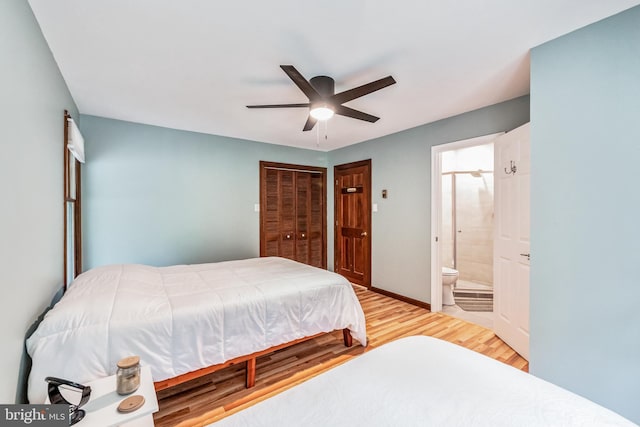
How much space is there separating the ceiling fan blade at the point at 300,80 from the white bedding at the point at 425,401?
5.60 feet

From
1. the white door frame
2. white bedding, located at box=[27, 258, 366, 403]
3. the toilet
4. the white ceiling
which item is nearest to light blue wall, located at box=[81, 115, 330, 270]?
the white ceiling

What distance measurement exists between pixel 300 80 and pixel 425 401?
1876mm

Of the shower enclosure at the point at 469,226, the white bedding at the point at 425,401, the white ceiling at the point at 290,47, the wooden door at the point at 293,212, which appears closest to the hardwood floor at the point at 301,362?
the white bedding at the point at 425,401

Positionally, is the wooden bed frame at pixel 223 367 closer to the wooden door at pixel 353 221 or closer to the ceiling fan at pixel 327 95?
the ceiling fan at pixel 327 95

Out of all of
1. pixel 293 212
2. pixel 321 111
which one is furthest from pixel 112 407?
pixel 293 212

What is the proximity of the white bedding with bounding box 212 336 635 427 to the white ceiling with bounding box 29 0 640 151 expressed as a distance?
5.93 feet

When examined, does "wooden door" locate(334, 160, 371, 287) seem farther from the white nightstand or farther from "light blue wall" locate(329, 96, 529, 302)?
the white nightstand

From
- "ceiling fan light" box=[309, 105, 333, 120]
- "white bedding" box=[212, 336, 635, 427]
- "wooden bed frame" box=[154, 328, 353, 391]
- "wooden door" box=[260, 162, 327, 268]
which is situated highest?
"ceiling fan light" box=[309, 105, 333, 120]

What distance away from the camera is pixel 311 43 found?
1.75 metres

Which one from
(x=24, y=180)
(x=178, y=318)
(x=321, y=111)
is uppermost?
(x=321, y=111)

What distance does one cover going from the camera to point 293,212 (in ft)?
15.4

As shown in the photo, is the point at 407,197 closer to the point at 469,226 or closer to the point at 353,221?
the point at 353,221

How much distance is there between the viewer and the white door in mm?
2342

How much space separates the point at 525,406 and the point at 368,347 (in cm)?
183
